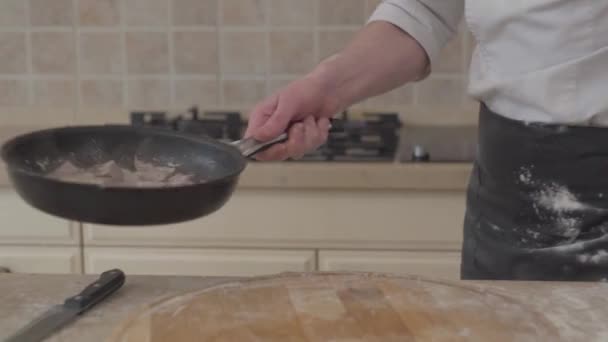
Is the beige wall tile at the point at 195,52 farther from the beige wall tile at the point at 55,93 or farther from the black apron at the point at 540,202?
the black apron at the point at 540,202

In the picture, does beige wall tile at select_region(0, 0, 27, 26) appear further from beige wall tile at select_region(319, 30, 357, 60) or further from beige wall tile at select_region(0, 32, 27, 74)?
beige wall tile at select_region(319, 30, 357, 60)

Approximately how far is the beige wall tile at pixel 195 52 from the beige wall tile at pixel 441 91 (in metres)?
0.43

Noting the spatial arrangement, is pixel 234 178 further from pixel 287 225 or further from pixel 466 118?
pixel 466 118

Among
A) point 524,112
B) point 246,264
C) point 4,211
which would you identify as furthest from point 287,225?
point 524,112

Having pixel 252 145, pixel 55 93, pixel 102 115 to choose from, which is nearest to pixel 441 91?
pixel 102 115

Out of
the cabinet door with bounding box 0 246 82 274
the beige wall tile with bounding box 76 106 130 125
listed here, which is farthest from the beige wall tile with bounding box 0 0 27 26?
the cabinet door with bounding box 0 246 82 274

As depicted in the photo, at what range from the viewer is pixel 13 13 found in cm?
180

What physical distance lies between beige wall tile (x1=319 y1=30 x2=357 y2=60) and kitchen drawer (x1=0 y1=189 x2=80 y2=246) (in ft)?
2.03

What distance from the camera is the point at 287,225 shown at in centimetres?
146

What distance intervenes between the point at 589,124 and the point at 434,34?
0.76ft

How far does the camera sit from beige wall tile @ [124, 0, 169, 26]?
1.79m

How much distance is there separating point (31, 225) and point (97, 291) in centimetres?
84

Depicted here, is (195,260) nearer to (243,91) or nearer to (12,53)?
(243,91)

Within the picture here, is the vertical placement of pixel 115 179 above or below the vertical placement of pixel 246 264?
above
